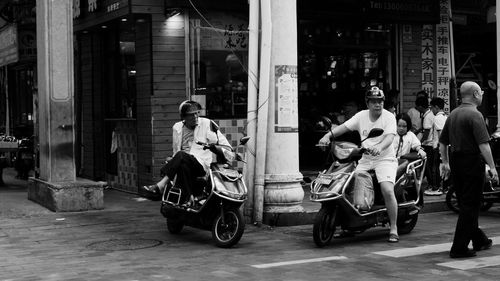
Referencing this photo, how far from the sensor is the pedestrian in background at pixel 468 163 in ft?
25.5

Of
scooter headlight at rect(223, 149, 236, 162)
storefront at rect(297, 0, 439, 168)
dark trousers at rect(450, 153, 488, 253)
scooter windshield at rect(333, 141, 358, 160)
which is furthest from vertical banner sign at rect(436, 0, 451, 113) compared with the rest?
dark trousers at rect(450, 153, 488, 253)

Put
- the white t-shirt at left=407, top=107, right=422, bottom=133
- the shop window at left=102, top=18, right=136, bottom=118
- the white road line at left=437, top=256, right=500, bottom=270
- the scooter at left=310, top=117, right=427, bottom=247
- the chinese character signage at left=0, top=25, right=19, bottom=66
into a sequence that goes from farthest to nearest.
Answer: the chinese character signage at left=0, top=25, right=19, bottom=66 < the shop window at left=102, top=18, right=136, bottom=118 < the white t-shirt at left=407, top=107, right=422, bottom=133 < the scooter at left=310, top=117, right=427, bottom=247 < the white road line at left=437, top=256, right=500, bottom=270

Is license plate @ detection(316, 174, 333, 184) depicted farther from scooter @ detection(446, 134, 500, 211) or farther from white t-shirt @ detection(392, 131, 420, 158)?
scooter @ detection(446, 134, 500, 211)

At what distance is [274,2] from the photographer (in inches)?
415

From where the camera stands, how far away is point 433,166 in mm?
13664

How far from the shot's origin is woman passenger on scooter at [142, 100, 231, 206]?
916 centimetres

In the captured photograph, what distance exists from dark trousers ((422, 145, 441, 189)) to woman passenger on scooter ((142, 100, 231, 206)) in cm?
535

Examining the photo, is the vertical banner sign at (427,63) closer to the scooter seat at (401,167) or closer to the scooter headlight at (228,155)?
the scooter seat at (401,167)

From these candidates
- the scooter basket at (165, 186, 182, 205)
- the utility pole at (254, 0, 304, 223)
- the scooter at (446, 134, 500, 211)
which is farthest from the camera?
the scooter at (446, 134, 500, 211)

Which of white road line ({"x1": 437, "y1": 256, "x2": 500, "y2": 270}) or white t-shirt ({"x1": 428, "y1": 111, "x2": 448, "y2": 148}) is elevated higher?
white t-shirt ({"x1": 428, "y1": 111, "x2": 448, "y2": 148})

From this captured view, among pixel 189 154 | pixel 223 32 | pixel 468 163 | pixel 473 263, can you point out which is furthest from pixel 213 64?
pixel 473 263

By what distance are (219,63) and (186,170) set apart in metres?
5.18

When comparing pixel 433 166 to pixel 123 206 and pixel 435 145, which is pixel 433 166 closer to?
pixel 435 145

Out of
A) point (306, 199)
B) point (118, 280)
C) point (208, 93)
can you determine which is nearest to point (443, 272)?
point (118, 280)
